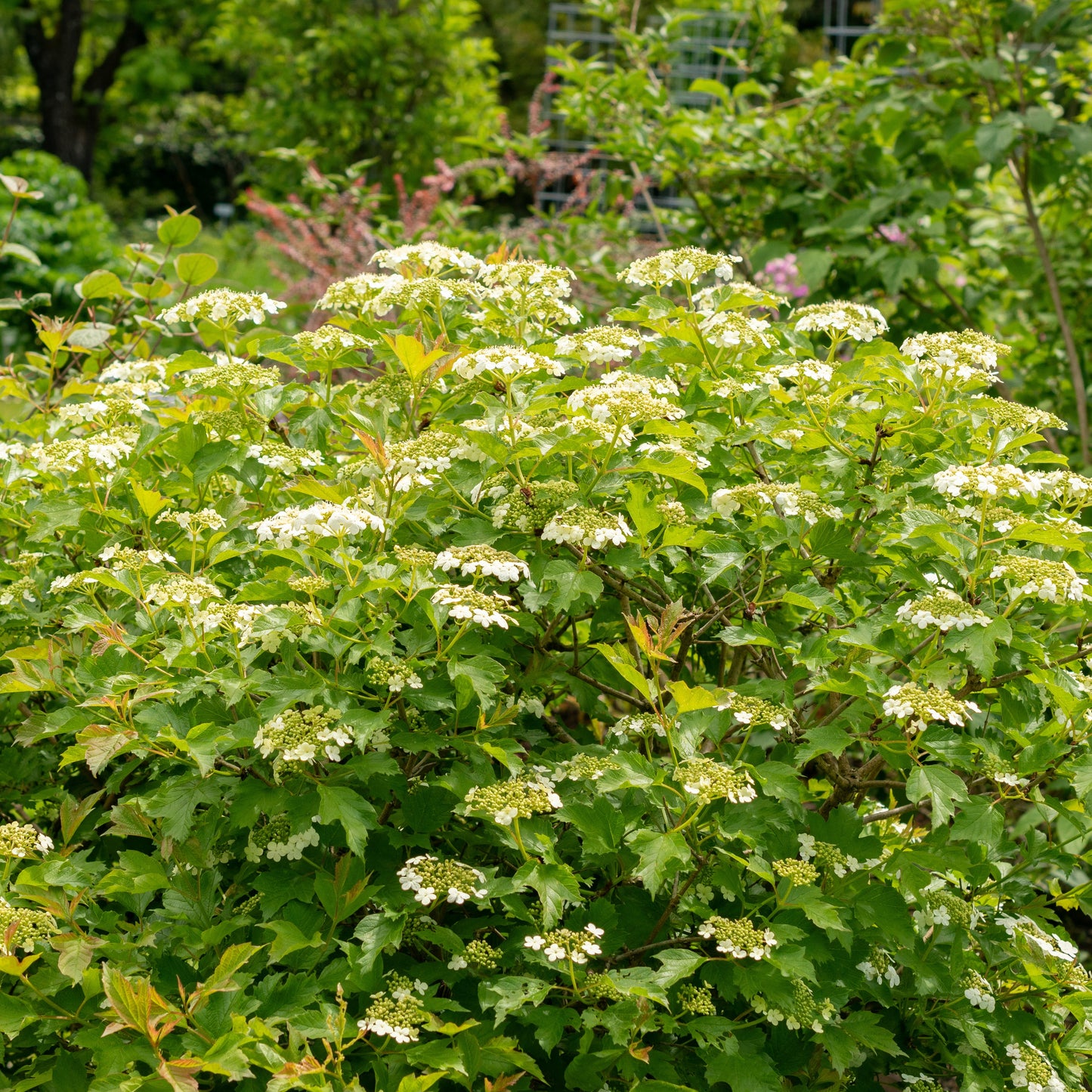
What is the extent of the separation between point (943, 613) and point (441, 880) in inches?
28.9

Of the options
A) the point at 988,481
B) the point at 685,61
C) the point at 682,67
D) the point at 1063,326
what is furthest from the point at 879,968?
the point at 685,61

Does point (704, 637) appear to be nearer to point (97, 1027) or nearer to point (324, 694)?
point (324, 694)

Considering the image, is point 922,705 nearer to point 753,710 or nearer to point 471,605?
point 753,710

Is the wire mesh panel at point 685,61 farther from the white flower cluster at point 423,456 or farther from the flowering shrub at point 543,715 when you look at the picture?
the white flower cluster at point 423,456

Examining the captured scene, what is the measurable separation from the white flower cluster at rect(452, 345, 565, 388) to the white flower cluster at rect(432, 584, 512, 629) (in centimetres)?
36

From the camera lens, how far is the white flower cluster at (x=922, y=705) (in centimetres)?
142

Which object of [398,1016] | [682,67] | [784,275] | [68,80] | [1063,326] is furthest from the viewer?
[68,80]

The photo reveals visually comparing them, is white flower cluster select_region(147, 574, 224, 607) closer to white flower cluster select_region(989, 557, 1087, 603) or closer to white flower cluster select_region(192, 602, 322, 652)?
white flower cluster select_region(192, 602, 322, 652)

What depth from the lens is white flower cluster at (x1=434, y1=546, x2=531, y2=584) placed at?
1476 mm

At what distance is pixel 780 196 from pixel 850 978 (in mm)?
3140

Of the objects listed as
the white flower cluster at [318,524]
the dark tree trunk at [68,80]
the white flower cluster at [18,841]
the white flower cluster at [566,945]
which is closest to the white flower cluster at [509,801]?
the white flower cluster at [566,945]

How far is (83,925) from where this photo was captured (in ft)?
5.46

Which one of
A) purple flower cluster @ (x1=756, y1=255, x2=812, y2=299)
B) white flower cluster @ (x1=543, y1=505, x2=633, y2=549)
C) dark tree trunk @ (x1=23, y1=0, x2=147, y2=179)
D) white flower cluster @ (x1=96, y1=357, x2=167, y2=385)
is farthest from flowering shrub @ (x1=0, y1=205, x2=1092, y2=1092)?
dark tree trunk @ (x1=23, y1=0, x2=147, y2=179)

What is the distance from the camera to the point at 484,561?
1497 mm
